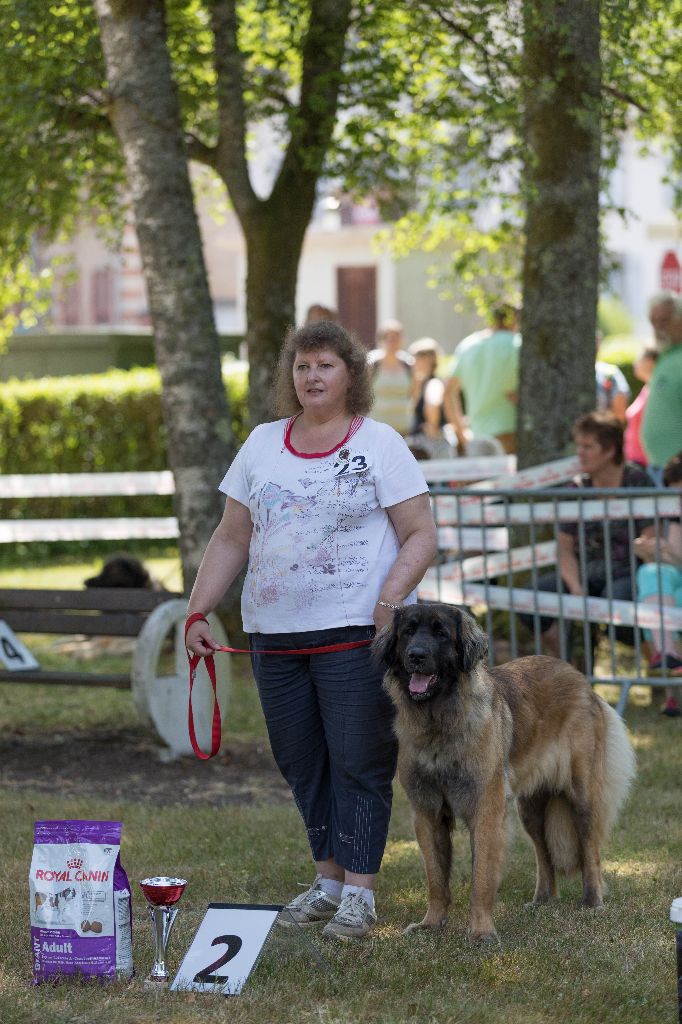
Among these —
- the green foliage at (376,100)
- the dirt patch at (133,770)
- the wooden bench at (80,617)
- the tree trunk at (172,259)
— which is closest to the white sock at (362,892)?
the dirt patch at (133,770)

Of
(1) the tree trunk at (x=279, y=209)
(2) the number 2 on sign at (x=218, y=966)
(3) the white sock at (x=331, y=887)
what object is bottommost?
(3) the white sock at (x=331, y=887)

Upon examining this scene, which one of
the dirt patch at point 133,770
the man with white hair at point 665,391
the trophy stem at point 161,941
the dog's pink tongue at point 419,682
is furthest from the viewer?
the man with white hair at point 665,391

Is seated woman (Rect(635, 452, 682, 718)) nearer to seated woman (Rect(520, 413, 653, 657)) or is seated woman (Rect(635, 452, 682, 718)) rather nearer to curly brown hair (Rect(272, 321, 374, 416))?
seated woman (Rect(520, 413, 653, 657))

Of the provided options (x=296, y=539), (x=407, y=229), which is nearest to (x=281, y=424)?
(x=296, y=539)

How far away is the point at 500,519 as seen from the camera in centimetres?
834

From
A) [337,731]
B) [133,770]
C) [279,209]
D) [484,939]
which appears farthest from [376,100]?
[484,939]

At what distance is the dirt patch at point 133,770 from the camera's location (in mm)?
7027

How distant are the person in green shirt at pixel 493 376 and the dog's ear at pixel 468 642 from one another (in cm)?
743

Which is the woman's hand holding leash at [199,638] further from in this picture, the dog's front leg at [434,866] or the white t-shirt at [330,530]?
the dog's front leg at [434,866]

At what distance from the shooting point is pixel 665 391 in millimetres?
9211

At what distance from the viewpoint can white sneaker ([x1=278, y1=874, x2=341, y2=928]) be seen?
4.93m

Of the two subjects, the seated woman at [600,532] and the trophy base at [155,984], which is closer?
the trophy base at [155,984]

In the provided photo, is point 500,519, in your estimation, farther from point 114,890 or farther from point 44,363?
point 44,363

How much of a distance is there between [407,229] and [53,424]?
6.04 meters
